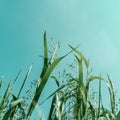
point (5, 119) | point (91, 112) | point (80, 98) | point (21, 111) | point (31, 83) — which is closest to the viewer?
point (5, 119)

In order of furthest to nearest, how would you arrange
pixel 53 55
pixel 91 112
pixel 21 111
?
pixel 91 112 < pixel 53 55 < pixel 21 111

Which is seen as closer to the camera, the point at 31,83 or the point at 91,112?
the point at 91,112

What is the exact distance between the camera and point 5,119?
129cm

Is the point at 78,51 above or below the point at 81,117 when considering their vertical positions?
above

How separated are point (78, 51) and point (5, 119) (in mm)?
574

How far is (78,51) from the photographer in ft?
5.32

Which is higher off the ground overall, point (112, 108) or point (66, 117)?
point (112, 108)

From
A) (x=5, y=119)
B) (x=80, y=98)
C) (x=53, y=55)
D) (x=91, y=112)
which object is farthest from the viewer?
(x=91, y=112)

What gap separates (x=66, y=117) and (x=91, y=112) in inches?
6.1

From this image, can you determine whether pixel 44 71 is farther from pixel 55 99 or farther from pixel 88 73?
pixel 88 73

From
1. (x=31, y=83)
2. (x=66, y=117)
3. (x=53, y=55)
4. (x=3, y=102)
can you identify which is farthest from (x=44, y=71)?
(x=31, y=83)

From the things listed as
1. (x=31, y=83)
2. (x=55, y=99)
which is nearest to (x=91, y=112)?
(x=55, y=99)

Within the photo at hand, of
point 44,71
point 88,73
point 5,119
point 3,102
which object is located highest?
point 88,73

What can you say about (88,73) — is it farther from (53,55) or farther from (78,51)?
(53,55)
